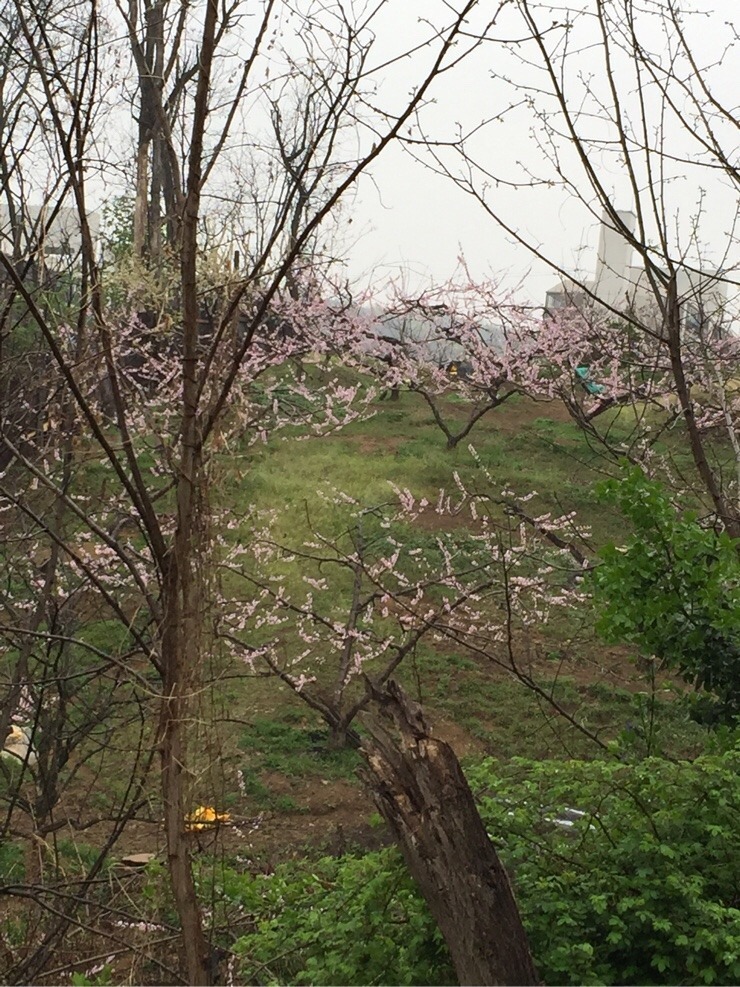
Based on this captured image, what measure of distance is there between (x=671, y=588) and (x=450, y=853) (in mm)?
1292

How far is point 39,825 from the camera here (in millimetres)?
4180

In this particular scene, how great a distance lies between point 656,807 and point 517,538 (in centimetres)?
805

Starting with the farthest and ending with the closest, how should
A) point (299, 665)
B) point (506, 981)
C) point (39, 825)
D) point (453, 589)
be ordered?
point (453, 589)
point (299, 665)
point (39, 825)
point (506, 981)

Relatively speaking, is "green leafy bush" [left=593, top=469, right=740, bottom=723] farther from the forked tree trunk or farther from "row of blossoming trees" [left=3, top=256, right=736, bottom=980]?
the forked tree trunk

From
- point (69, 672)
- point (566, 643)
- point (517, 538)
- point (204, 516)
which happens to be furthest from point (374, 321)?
point (204, 516)

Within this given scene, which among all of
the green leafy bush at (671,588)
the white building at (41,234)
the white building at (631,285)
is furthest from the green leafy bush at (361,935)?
the white building at (41,234)

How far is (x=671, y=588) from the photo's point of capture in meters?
3.63

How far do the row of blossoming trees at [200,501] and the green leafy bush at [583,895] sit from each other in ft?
1.01

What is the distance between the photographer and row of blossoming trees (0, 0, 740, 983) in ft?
6.87

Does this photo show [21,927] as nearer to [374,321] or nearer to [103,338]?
[103,338]

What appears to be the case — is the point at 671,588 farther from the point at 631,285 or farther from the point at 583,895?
the point at 631,285

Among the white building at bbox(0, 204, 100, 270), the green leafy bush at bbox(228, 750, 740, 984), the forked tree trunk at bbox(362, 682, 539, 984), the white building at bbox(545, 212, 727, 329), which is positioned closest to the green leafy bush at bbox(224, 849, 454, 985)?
the green leafy bush at bbox(228, 750, 740, 984)

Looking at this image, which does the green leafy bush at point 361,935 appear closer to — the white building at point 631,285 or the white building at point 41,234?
the white building at point 631,285

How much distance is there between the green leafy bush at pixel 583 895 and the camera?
2984mm
